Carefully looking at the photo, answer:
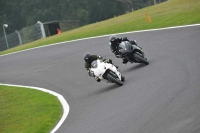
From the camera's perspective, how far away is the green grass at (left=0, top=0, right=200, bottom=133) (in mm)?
15784

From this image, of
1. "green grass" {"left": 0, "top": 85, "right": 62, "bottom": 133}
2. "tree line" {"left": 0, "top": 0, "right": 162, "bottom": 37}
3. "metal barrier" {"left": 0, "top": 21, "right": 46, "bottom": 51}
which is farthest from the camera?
"tree line" {"left": 0, "top": 0, "right": 162, "bottom": 37}

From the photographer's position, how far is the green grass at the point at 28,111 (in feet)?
50.2

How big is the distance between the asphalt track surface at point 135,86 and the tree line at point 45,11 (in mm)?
45473

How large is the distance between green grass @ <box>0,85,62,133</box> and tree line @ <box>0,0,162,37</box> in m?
53.7

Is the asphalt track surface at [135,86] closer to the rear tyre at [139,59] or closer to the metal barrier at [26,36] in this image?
the rear tyre at [139,59]

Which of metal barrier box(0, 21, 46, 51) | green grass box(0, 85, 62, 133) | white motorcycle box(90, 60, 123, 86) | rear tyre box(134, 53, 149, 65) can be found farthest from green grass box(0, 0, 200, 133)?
metal barrier box(0, 21, 46, 51)

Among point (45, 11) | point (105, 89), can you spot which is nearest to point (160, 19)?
point (105, 89)

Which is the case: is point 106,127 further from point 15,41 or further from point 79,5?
point 79,5

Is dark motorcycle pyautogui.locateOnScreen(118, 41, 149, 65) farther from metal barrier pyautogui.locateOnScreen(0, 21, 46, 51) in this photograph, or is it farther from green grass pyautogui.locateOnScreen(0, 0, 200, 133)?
metal barrier pyautogui.locateOnScreen(0, 21, 46, 51)

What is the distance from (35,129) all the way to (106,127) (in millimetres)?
3079

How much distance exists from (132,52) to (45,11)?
60.0 meters

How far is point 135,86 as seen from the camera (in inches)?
653

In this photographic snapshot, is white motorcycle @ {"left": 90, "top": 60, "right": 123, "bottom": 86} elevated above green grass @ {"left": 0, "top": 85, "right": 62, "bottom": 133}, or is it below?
above

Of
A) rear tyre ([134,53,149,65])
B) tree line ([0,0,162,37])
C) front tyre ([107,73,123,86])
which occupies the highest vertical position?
rear tyre ([134,53,149,65])
